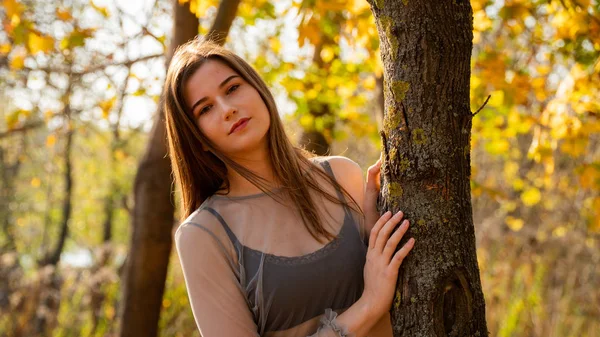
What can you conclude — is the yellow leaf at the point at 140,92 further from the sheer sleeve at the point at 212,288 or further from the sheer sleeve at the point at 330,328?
the sheer sleeve at the point at 330,328

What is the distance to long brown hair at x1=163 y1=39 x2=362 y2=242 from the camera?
6.01 feet

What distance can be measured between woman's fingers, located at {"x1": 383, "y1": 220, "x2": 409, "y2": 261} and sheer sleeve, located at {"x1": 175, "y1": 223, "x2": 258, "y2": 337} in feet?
1.43

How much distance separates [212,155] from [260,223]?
0.28 m

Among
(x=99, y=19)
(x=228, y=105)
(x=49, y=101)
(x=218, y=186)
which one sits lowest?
(x=218, y=186)

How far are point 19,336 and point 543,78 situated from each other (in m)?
4.54

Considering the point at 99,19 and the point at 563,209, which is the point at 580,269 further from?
the point at 99,19

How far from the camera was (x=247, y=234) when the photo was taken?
5.91 ft

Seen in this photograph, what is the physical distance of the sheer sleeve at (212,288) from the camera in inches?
66.2

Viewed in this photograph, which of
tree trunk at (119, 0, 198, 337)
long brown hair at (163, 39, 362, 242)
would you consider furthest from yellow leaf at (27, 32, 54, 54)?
long brown hair at (163, 39, 362, 242)

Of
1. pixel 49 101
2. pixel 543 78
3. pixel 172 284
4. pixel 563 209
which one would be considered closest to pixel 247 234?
pixel 543 78

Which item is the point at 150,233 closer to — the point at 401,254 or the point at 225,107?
the point at 225,107

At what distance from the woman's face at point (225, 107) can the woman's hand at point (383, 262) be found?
47 centimetres

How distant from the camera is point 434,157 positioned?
147 centimetres

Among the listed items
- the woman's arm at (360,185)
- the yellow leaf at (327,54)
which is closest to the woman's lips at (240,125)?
the woman's arm at (360,185)
